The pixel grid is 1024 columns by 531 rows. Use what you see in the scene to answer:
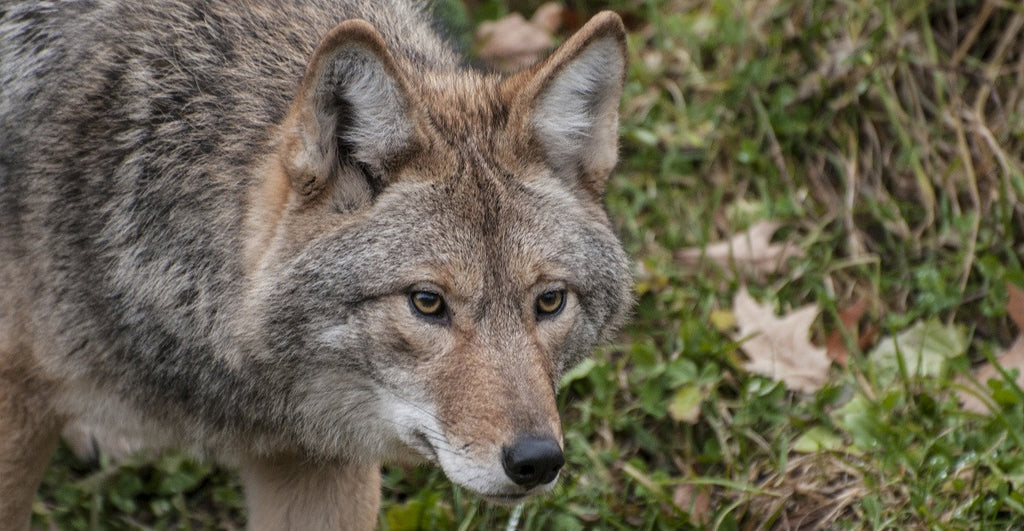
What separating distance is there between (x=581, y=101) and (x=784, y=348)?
211 cm

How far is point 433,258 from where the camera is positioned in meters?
4.29

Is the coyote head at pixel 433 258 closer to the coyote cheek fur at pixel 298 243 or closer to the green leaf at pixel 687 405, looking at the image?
the coyote cheek fur at pixel 298 243

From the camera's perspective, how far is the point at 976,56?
7.43 meters

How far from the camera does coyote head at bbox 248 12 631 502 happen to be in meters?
4.12

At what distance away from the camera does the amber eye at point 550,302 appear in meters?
4.43

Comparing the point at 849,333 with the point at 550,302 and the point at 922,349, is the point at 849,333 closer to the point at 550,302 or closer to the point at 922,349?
the point at 922,349

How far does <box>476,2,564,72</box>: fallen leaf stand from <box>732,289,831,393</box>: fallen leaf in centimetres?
267

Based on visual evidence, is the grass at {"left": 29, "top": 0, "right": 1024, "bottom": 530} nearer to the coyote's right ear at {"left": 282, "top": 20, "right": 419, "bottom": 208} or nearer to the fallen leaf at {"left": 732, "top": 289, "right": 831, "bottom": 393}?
the fallen leaf at {"left": 732, "top": 289, "right": 831, "bottom": 393}

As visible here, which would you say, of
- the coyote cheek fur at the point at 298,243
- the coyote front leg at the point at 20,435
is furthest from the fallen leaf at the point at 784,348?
the coyote front leg at the point at 20,435

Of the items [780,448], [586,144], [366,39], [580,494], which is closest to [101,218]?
[366,39]

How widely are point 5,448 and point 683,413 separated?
292 centimetres

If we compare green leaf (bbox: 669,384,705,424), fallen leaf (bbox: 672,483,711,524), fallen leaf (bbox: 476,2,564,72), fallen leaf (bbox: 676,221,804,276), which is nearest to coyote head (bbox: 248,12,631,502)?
fallen leaf (bbox: 672,483,711,524)

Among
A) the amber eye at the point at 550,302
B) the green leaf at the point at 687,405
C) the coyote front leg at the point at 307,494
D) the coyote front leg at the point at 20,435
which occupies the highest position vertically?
the amber eye at the point at 550,302

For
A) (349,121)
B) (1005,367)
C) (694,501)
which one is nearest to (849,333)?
(1005,367)
